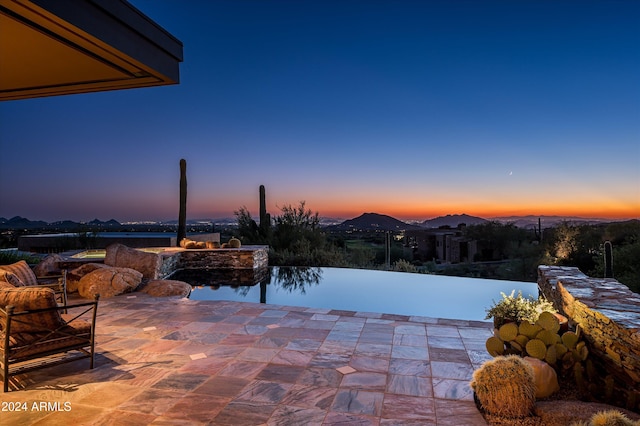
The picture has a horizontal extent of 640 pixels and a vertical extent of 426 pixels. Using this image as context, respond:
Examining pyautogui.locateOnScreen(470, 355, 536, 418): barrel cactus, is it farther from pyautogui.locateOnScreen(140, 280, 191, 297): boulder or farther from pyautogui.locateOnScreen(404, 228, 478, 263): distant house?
pyautogui.locateOnScreen(404, 228, 478, 263): distant house

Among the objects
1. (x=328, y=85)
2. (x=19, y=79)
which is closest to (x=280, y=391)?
(x=19, y=79)

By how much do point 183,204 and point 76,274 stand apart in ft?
19.4

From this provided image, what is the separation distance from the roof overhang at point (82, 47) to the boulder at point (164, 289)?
14.2ft

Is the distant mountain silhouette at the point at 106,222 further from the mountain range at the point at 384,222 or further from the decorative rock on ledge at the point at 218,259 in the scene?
the decorative rock on ledge at the point at 218,259

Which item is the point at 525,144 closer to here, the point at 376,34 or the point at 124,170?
the point at 376,34

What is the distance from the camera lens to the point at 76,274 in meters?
7.07

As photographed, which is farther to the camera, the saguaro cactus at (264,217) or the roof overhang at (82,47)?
the saguaro cactus at (264,217)

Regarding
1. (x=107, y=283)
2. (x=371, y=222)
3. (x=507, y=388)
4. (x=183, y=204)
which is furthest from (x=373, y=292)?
(x=371, y=222)

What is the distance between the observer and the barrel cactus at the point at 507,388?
2494mm

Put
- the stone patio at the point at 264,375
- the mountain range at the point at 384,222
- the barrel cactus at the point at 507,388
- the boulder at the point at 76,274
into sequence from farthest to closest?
1. the mountain range at the point at 384,222
2. the boulder at the point at 76,274
3. the stone patio at the point at 264,375
4. the barrel cactus at the point at 507,388

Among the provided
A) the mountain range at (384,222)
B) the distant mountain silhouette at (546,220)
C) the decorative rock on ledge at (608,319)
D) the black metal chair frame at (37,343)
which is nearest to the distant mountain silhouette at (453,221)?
the mountain range at (384,222)

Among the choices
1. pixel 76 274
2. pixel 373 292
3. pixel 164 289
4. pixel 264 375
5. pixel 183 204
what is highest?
pixel 183 204

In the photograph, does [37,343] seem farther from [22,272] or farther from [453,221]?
[453,221]

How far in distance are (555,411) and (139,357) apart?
11.1 ft
